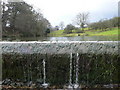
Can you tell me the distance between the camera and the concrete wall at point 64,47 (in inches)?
79.7

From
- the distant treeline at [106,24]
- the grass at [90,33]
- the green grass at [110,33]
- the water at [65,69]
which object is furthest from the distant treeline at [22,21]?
the green grass at [110,33]

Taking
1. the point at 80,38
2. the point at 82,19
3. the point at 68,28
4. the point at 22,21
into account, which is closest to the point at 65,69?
the point at 80,38

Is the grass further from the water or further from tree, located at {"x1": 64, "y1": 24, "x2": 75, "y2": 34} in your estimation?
the water

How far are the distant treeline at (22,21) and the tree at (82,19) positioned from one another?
671 millimetres

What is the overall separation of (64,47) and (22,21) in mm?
1132

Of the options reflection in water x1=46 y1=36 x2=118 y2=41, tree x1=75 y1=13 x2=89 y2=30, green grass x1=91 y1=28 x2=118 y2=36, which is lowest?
reflection in water x1=46 y1=36 x2=118 y2=41

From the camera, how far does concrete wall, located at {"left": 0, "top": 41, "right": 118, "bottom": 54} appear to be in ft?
6.64

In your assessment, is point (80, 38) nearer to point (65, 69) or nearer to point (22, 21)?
point (65, 69)

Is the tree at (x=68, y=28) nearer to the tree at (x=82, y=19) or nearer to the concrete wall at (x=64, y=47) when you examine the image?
the tree at (x=82, y=19)

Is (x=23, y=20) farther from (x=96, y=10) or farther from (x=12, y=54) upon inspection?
(x=96, y=10)

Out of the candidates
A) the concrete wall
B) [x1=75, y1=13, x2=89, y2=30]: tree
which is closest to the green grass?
the concrete wall

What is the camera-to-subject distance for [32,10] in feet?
8.21

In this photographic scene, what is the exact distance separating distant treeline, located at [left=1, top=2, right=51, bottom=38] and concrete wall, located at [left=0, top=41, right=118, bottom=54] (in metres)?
0.34

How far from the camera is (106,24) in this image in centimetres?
237
